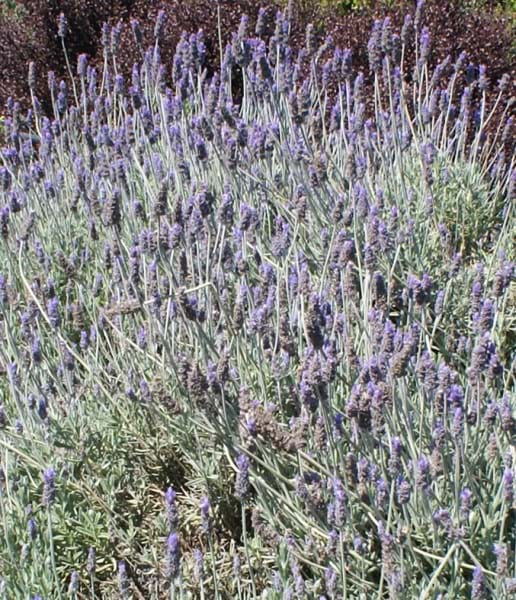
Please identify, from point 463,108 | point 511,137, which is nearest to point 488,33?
point 511,137

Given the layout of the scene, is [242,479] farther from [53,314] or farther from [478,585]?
[53,314]

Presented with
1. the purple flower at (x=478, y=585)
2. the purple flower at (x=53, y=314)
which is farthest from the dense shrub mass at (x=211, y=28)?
the purple flower at (x=478, y=585)

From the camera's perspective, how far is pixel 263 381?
2498 millimetres

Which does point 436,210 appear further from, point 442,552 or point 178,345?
point 442,552

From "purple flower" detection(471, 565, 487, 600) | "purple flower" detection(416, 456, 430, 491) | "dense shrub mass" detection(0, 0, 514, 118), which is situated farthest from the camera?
"dense shrub mass" detection(0, 0, 514, 118)

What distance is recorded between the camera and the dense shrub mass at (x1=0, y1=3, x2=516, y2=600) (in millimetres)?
1978

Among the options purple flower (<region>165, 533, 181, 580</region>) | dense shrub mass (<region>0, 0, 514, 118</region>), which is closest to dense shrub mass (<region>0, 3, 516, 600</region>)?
purple flower (<region>165, 533, 181, 580</region>)

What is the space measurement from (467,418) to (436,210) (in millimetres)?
1663

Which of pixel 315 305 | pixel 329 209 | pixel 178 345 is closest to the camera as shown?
pixel 315 305

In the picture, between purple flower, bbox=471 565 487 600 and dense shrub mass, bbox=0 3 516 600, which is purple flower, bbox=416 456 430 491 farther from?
purple flower, bbox=471 565 487 600

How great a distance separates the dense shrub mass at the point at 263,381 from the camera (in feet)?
6.49

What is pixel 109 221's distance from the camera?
8.31 feet

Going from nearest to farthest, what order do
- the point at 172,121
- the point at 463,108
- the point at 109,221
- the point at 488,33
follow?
the point at 109,221 → the point at 463,108 → the point at 172,121 → the point at 488,33

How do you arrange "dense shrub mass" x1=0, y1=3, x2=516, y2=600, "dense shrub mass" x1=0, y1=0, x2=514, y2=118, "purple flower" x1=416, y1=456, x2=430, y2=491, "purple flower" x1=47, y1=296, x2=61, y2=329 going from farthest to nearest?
"dense shrub mass" x1=0, y1=0, x2=514, y2=118
"purple flower" x1=47, y1=296, x2=61, y2=329
"dense shrub mass" x1=0, y1=3, x2=516, y2=600
"purple flower" x1=416, y1=456, x2=430, y2=491
